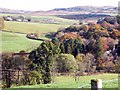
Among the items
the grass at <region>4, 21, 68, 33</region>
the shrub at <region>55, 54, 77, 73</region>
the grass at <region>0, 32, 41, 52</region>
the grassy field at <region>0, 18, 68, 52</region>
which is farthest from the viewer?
the grass at <region>4, 21, 68, 33</region>

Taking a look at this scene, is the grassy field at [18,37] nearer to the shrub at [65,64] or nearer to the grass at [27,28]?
the grass at [27,28]

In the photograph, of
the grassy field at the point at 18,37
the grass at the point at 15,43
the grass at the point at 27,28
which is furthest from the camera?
the grass at the point at 27,28

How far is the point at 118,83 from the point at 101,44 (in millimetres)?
45050

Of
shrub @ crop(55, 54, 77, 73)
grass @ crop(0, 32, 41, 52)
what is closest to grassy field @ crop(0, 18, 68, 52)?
grass @ crop(0, 32, 41, 52)

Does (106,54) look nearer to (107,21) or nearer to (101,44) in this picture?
(101,44)

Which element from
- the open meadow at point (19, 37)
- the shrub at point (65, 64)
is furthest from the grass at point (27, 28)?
the shrub at point (65, 64)

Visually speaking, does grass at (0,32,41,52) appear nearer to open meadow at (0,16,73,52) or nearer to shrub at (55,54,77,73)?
open meadow at (0,16,73,52)

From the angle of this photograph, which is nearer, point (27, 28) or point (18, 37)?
point (18, 37)

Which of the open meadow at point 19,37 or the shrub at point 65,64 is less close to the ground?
the shrub at point 65,64

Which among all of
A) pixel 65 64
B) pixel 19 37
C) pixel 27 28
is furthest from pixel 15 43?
pixel 65 64

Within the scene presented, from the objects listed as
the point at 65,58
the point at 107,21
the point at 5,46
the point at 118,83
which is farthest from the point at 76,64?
the point at 107,21

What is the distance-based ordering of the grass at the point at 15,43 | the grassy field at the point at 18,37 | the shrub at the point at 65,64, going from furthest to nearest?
the grassy field at the point at 18,37 < the grass at the point at 15,43 < the shrub at the point at 65,64

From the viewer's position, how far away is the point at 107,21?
76000 millimetres

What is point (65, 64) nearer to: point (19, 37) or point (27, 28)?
point (19, 37)
